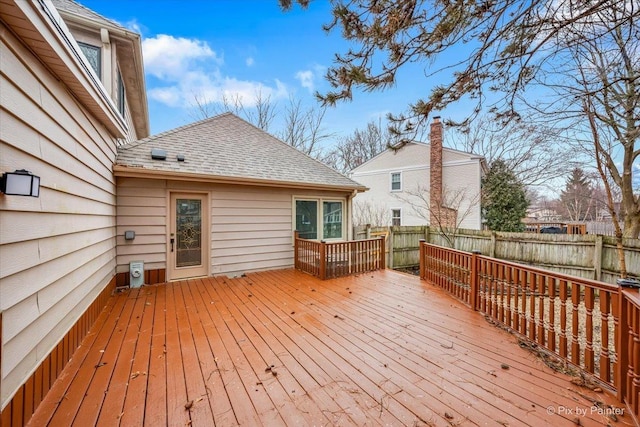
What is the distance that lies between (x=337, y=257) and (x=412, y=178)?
960cm

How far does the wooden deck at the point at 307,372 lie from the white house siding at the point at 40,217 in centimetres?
54

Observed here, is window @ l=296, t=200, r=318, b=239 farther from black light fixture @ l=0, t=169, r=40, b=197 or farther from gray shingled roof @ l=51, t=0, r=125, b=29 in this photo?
black light fixture @ l=0, t=169, r=40, b=197

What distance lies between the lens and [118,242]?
5004mm

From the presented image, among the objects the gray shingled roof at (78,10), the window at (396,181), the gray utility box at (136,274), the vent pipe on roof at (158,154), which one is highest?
the gray shingled roof at (78,10)

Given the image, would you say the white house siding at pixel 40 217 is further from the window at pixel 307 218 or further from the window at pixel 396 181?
the window at pixel 396 181

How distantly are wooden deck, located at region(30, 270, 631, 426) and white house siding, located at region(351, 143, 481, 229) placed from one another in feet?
30.2

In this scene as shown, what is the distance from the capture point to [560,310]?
8.65ft

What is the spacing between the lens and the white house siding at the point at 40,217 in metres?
1.72

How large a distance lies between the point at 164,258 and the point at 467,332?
5486 mm

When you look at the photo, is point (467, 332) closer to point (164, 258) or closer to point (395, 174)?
point (164, 258)

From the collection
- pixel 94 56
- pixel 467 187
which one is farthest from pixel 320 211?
pixel 467 187

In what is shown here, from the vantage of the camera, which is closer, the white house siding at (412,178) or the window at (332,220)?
the window at (332,220)

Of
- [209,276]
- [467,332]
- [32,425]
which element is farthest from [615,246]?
[32,425]

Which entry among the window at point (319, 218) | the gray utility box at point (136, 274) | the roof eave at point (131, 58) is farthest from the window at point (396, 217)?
the gray utility box at point (136, 274)
